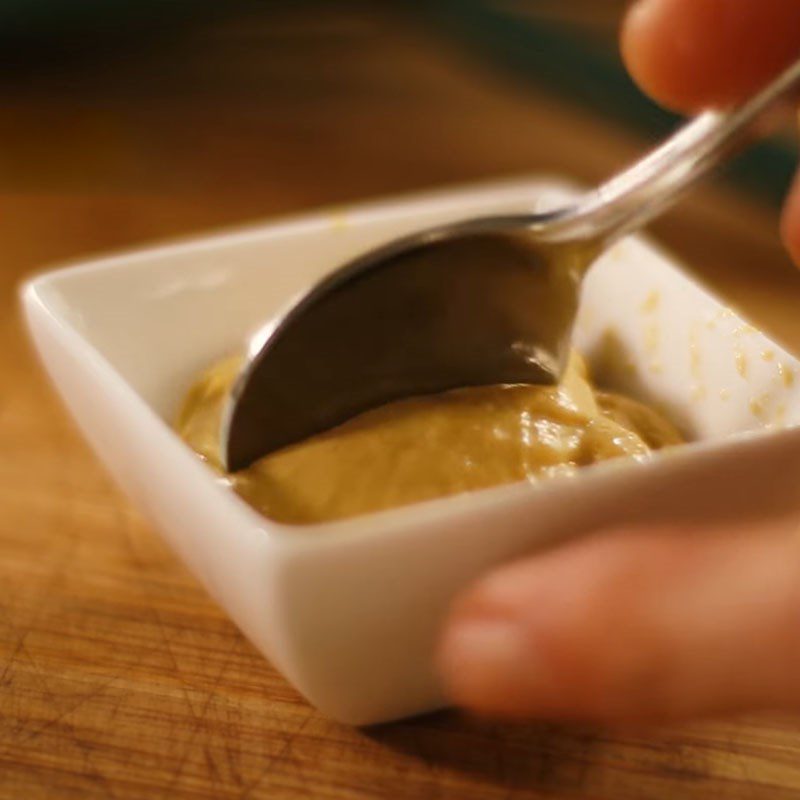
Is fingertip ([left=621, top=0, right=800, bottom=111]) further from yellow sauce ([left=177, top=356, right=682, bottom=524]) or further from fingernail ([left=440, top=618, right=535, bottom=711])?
fingernail ([left=440, top=618, right=535, bottom=711])

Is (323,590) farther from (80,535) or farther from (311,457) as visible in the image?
(80,535)

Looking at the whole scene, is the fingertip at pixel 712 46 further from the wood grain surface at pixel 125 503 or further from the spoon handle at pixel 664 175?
the wood grain surface at pixel 125 503

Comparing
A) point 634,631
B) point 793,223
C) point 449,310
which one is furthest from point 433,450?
point 793,223

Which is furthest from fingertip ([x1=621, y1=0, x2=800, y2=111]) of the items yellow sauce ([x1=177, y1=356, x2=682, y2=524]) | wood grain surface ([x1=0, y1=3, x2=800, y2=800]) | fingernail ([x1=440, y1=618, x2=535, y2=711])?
fingernail ([x1=440, y1=618, x2=535, y2=711])

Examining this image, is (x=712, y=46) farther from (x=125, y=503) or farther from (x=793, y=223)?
(x=125, y=503)

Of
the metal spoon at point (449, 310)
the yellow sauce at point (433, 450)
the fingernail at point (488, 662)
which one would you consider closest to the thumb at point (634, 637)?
the fingernail at point (488, 662)

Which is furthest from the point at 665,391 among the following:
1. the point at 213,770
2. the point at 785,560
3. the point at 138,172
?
the point at 138,172
